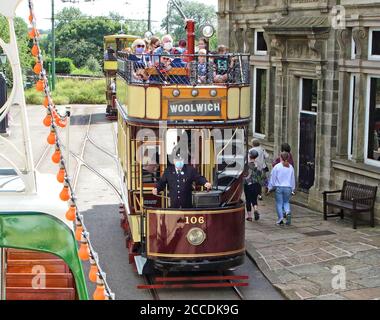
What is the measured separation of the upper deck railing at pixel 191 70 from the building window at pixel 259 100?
9.33 meters

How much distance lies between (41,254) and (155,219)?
5.34 metres

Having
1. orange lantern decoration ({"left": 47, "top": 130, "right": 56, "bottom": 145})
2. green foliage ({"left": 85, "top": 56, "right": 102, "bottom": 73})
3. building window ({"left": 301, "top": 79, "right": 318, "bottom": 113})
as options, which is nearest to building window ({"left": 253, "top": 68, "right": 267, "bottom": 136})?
building window ({"left": 301, "top": 79, "right": 318, "bottom": 113})

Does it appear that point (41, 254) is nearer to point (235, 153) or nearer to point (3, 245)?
point (3, 245)

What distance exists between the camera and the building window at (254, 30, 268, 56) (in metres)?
22.2

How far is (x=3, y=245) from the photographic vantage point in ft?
18.7

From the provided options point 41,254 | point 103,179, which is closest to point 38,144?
point 103,179

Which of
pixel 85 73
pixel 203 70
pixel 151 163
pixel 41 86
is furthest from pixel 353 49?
pixel 85 73

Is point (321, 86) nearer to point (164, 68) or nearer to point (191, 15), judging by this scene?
point (164, 68)

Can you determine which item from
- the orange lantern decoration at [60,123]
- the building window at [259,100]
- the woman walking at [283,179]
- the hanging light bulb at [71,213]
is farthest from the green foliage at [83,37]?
the hanging light bulb at [71,213]

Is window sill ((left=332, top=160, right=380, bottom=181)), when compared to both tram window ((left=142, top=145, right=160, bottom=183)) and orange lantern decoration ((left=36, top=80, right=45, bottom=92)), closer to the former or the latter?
tram window ((left=142, top=145, right=160, bottom=183))

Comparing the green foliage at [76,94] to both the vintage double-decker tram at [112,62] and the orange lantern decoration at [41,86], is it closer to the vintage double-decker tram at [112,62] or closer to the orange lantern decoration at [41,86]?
the vintage double-decker tram at [112,62]

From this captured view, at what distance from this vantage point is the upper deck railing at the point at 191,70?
1262 centimetres

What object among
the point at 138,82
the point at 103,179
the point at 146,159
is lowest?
the point at 103,179

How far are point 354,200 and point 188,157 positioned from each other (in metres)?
4.62
